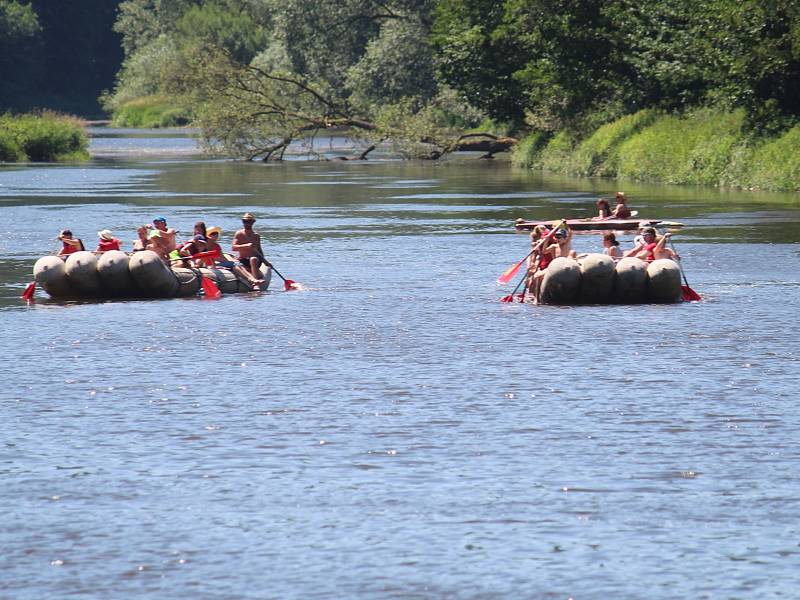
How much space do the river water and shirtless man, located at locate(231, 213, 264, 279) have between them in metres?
1.20

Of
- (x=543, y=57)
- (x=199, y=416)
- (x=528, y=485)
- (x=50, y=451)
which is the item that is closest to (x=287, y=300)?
Result: (x=199, y=416)

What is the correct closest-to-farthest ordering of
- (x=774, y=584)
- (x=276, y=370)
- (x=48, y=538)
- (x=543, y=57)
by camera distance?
(x=774, y=584), (x=48, y=538), (x=276, y=370), (x=543, y=57)

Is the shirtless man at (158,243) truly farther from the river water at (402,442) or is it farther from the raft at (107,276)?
the river water at (402,442)

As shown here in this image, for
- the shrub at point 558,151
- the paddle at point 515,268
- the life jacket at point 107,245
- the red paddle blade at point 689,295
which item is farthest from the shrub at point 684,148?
the life jacket at point 107,245

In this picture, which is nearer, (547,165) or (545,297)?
(545,297)

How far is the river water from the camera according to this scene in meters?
12.9

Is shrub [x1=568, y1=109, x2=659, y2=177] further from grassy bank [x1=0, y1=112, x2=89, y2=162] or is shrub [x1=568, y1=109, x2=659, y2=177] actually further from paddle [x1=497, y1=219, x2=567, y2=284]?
paddle [x1=497, y1=219, x2=567, y2=284]

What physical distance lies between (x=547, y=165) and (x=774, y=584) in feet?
238

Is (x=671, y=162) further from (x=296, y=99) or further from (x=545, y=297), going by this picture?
(x=545, y=297)

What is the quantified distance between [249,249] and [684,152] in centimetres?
3848

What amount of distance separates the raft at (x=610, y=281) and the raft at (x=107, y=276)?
7230 mm

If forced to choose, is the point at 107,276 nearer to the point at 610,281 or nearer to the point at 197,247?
the point at 197,247

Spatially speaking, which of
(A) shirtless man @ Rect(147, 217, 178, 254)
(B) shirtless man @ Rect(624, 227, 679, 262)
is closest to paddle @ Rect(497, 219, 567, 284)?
(B) shirtless man @ Rect(624, 227, 679, 262)

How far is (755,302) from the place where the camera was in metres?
30.2
